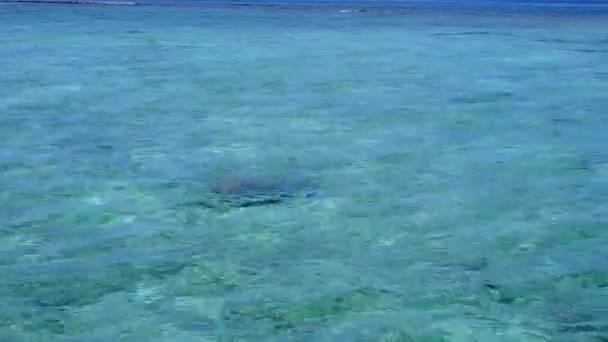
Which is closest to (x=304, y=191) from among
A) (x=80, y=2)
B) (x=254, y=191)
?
(x=254, y=191)

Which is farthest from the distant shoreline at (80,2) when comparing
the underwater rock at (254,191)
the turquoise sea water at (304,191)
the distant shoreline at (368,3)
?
the underwater rock at (254,191)

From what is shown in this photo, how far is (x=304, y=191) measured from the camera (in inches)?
110

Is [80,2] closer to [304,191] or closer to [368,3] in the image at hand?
[368,3]

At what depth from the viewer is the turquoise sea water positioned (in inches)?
80.2

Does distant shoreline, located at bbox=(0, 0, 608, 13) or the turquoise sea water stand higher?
the turquoise sea water

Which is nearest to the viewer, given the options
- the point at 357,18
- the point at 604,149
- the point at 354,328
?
the point at 354,328

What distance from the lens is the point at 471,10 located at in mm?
6266

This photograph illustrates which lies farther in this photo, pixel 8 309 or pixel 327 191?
pixel 327 191

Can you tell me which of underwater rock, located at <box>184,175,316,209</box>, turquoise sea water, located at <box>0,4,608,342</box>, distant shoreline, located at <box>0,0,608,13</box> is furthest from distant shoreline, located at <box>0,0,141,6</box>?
underwater rock, located at <box>184,175,316,209</box>

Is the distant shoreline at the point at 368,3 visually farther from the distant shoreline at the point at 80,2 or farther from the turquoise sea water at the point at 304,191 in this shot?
the turquoise sea water at the point at 304,191

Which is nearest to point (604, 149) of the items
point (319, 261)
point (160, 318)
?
point (319, 261)

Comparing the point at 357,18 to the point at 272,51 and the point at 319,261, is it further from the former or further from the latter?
the point at 319,261

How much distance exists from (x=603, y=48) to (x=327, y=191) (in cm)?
264

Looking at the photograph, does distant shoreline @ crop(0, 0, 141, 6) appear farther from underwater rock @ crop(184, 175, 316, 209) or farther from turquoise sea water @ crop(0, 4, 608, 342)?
underwater rock @ crop(184, 175, 316, 209)
